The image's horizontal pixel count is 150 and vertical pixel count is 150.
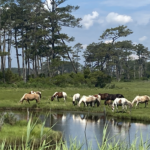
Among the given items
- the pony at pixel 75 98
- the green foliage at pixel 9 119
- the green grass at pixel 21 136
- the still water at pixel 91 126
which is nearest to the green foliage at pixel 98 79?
the pony at pixel 75 98

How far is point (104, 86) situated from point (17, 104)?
843 inches

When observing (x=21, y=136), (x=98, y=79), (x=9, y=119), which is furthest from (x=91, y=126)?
(x=98, y=79)

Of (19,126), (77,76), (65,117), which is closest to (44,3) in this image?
(77,76)

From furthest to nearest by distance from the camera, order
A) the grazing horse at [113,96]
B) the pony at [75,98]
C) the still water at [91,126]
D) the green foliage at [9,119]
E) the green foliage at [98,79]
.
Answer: the green foliage at [98,79], the grazing horse at [113,96], the pony at [75,98], the still water at [91,126], the green foliage at [9,119]

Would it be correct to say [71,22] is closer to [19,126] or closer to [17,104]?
[17,104]

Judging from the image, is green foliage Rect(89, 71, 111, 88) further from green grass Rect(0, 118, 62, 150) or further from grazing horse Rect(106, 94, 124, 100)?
green grass Rect(0, 118, 62, 150)

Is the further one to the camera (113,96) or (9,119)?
(113,96)

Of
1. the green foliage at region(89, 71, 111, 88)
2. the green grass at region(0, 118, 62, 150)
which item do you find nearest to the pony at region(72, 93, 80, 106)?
the green grass at region(0, 118, 62, 150)

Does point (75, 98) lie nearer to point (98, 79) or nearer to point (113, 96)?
point (113, 96)

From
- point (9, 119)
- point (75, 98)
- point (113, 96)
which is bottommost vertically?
point (9, 119)

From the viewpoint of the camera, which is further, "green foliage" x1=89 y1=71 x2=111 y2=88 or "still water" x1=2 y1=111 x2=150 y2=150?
"green foliage" x1=89 y1=71 x2=111 y2=88

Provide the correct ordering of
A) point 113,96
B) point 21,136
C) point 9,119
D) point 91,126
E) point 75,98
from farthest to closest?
point 75,98 → point 113,96 → point 91,126 → point 9,119 → point 21,136

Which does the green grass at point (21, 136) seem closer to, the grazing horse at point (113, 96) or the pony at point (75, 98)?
the pony at point (75, 98)

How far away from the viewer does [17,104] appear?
80.0 ft
